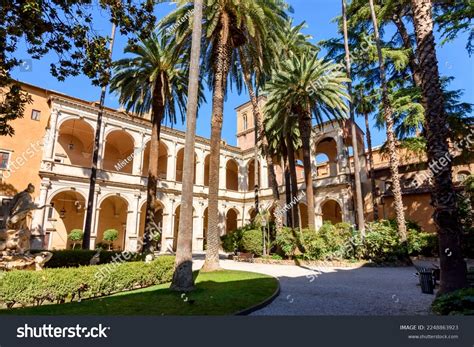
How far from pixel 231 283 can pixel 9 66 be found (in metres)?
9.03

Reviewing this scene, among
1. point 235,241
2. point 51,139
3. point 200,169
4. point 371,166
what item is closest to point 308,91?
point 371,166

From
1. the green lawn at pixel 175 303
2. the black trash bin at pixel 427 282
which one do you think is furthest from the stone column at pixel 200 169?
the black trash bin at pixel 427 282

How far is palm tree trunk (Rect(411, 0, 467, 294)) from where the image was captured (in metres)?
6.04

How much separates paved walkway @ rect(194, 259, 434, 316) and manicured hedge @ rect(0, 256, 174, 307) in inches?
191

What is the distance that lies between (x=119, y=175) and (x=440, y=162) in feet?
82.6

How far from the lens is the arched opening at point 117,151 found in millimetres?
29703

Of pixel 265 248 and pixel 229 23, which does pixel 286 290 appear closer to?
pixel 265 248

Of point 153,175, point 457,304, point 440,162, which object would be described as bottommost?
point 457,304

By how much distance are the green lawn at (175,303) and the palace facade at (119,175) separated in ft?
54.4

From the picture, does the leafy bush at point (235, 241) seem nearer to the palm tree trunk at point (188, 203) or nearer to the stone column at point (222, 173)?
the stone column at point (222, 173)

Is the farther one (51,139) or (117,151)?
(117,151)

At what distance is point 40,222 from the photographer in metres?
21.1

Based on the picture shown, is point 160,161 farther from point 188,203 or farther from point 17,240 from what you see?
point 188,203

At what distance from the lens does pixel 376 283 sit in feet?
33.4
